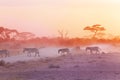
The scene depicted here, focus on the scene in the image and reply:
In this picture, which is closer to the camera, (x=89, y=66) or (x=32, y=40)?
(x=89, y=66)

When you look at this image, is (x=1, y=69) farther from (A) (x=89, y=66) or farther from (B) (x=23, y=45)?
(B) (x=23, y=45)

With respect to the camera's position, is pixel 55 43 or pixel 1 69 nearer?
pixel 1 69

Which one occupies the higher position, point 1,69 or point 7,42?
point 7,42

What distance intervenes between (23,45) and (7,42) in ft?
9.48

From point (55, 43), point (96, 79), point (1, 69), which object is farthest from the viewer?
point (55, 43)

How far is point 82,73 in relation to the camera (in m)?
34.8

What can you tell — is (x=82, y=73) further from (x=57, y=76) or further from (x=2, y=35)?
(x=2, y=35)

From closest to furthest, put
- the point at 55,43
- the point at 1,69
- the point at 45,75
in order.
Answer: the point at 45,75
the point at 1,69
the point at 55,43

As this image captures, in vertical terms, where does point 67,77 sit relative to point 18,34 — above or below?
below

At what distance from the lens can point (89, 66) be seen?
131 ft

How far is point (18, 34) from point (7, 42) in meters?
2.40

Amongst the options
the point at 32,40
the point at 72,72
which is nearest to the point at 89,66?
the point at 72,72

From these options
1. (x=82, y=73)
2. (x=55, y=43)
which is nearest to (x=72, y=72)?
(x=82, y=73)

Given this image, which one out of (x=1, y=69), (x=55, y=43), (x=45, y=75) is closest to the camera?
(x=45, y=75)
